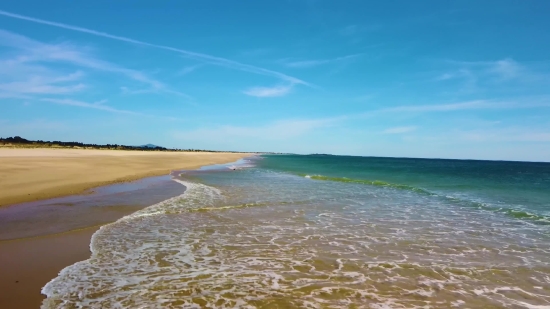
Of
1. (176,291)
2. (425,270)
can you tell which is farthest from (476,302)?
(176,291)

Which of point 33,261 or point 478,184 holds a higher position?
point 478,184

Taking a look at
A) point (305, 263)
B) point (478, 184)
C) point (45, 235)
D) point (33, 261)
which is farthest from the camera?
point (478, 184)

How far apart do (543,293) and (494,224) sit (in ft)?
26.6

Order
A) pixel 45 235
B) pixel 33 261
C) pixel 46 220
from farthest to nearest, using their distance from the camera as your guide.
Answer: pixel 46 220, pixel 45 235, pixel 33 261

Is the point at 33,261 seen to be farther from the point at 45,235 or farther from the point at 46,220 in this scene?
the point at 46,220

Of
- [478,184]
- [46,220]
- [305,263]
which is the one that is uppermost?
[478,184]

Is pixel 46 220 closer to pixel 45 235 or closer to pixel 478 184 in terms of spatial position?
pixel 45 235

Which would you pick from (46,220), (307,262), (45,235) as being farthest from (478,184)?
(45,235)

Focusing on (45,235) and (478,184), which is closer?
(45,235)

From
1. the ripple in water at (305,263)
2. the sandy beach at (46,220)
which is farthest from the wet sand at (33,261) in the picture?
the ripple in water at (305,263)

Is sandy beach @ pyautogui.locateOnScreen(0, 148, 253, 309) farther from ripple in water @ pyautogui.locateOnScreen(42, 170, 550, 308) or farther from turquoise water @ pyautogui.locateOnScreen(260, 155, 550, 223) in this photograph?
turquoise water @ pyautogui.locateOnScreen(260, 155, 550, 223)

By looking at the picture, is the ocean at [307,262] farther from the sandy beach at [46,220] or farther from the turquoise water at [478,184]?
the turquoise water at [478,184]

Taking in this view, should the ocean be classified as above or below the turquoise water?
below

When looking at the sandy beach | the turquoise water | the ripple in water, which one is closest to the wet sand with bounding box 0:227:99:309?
the sandy beach
